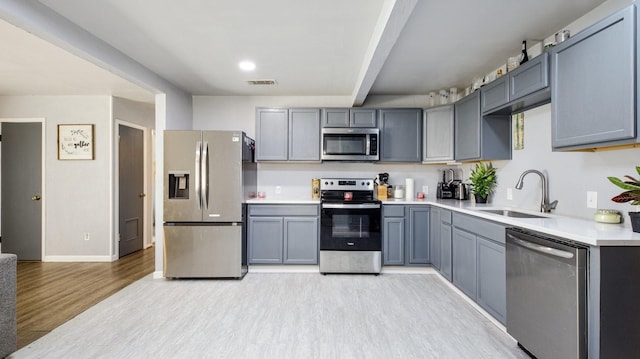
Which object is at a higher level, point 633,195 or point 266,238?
point 633,195

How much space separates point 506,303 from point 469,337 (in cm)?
37

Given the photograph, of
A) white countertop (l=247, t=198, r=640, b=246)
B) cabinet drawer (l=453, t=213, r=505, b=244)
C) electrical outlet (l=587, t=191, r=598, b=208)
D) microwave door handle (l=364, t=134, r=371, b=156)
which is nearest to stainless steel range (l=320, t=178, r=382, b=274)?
microwave door handle (l=364, t=134, r=371, b=156)

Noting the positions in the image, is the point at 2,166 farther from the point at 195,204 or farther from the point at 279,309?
the point at 279,309

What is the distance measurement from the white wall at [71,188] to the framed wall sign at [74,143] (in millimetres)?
75

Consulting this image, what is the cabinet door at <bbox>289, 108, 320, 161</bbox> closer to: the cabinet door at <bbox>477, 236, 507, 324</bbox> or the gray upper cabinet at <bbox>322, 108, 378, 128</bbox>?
the gray upper cabinet at <bbox>322, 108, 378, 128</bbox>

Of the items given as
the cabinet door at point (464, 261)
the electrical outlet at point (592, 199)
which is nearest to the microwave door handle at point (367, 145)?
the cabinet door at point (464, 261)

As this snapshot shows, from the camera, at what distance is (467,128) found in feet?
10.9

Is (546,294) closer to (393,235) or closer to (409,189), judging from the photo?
(393,235)

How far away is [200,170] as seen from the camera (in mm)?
3346

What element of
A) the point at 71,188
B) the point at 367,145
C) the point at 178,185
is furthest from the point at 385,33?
the point at 71,188

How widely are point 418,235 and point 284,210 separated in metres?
1.68

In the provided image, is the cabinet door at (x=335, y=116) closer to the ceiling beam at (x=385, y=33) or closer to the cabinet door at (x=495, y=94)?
the ceiling beam at (x=385, y=33)

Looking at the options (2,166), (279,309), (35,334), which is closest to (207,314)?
(279,309)

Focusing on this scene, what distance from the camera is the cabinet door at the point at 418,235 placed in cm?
362
